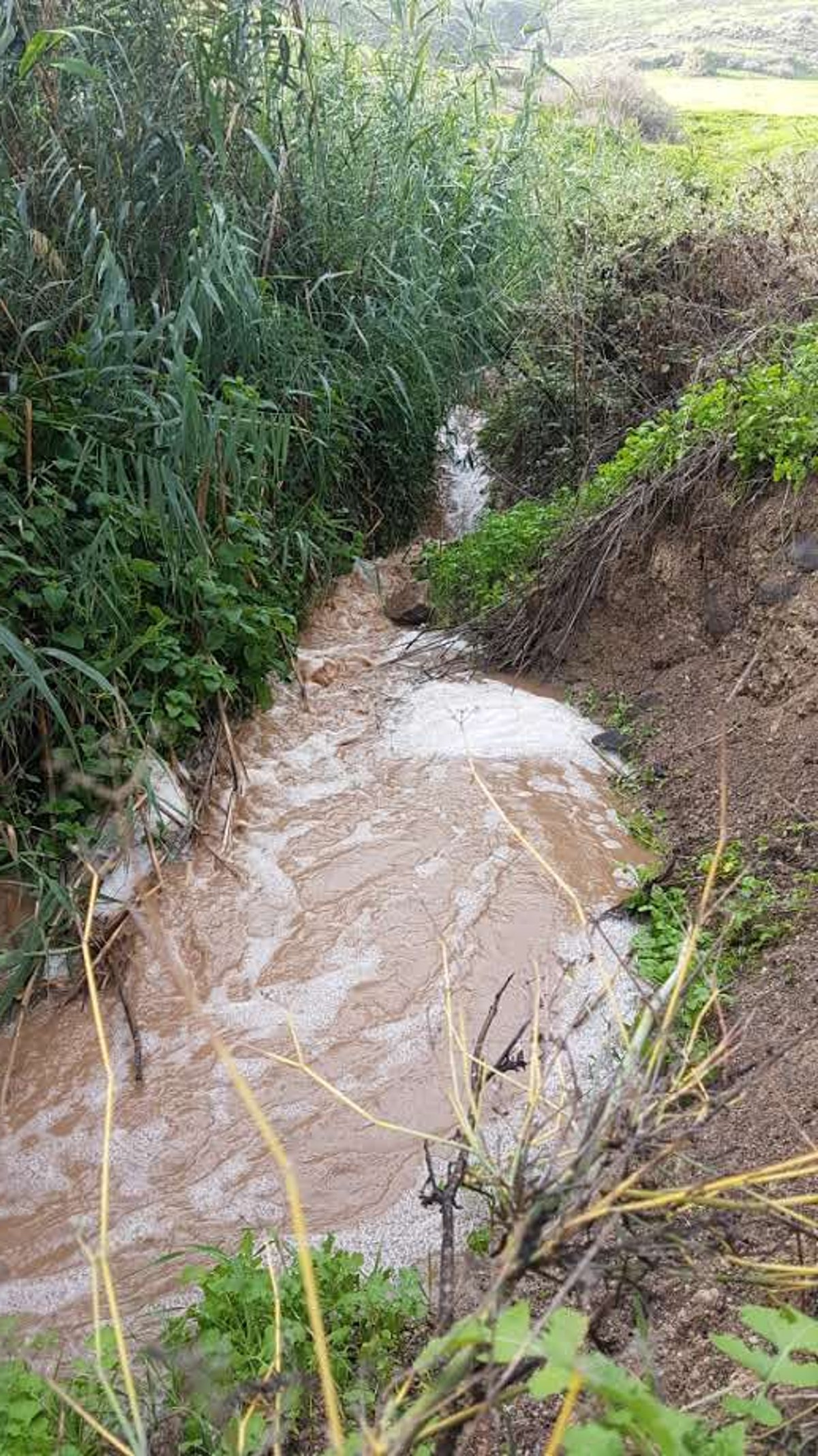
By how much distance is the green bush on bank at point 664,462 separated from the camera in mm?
4535

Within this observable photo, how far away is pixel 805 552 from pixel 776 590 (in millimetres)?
203

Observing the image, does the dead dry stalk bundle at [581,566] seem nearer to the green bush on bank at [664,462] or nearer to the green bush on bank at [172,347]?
the green bush on bank at [664,462]

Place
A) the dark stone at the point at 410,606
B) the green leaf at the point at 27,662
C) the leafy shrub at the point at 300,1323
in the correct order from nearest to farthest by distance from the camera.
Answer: the leafy shrub at the point at 300,1323 → the green leaf at the point at 27,662 → the dark stone at the point at 410,606

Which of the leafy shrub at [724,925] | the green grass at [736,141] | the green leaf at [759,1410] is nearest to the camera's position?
the green leaf at [759,1410]

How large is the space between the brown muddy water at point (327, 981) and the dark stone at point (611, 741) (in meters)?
0.07

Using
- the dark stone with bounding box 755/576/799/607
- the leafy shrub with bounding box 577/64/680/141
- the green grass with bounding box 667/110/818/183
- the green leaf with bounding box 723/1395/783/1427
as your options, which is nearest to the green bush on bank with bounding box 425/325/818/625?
the dark stone with bounding box 755/576/799/607

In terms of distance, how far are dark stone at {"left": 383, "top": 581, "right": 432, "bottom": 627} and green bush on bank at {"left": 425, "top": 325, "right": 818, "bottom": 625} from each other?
3.7 inches

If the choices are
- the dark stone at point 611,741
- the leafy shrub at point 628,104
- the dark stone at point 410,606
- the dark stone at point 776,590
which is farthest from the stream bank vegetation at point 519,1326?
the leafy shrub at point 628,104

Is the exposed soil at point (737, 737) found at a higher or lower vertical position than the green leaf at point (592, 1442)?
lower

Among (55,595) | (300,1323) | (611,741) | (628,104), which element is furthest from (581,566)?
(628,104)

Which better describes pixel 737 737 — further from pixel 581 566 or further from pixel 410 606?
pixel 410 606

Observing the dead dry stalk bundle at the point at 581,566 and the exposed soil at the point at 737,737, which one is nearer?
the exposed soil at the point at 737,737

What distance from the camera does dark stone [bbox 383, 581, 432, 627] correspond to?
6355mm

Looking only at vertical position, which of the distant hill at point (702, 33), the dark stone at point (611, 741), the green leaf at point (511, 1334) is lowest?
the dark stone at point (611, 741)
